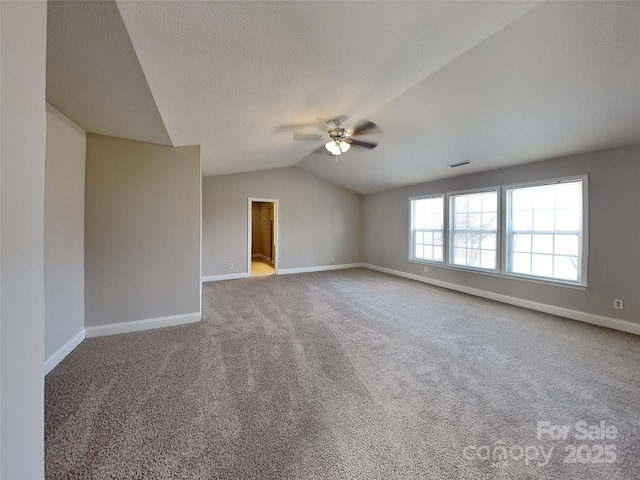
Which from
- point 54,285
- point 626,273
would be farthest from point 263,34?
point 626,273

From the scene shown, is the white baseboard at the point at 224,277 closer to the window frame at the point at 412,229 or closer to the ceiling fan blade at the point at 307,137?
the ceiling fan blade at the point at 307,137

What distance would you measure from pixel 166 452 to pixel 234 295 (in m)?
3.26

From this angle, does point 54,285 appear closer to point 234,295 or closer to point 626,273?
point 234,295

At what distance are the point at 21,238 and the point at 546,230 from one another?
513cm

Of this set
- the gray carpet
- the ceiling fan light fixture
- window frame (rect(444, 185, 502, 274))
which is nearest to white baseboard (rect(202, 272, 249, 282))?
the gray carpet

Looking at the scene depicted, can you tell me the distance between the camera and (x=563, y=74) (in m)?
2.16

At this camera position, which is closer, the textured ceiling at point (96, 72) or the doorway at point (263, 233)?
the textured ceiling at point (96, 72)

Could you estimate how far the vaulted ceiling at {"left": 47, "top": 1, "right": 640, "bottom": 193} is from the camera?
1411 mm

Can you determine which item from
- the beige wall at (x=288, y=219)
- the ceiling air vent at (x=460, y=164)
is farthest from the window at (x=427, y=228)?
the beige wall at (x=288, y=219)

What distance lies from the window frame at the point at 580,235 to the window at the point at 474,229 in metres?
0.15

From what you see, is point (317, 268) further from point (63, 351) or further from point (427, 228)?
point (63, 351)

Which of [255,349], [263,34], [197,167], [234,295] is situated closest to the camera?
[263,34]

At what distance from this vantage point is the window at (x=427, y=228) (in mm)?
5387

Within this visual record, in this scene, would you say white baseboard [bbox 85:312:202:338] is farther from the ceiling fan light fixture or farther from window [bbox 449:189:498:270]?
window [bbox 449:189:498:270]
